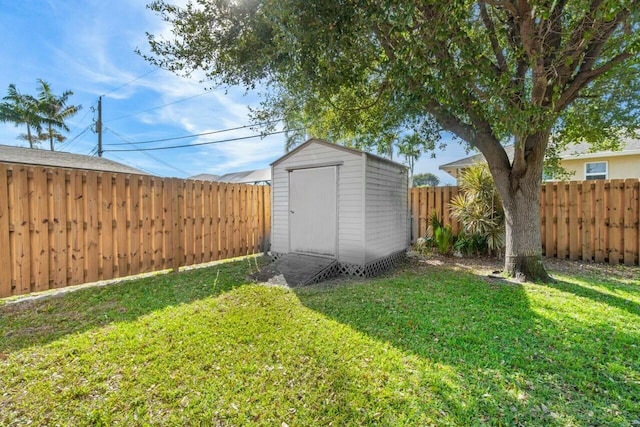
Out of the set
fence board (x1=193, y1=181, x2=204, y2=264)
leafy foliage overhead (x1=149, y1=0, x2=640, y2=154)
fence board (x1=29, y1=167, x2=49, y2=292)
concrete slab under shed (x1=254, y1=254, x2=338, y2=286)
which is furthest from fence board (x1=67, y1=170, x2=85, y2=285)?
concrete slab under shed (x1=254, y1=254, x2=338, y2=286)

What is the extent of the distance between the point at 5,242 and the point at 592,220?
10.9 m

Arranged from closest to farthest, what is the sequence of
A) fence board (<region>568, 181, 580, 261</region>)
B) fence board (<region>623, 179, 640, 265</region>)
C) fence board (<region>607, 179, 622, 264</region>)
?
fence board (<region>623, 179, 640, 265</region>)
fence board (<region>607, 179, 622, 264</region>)
fence board (<region>568, 181, 580, 261</region>)

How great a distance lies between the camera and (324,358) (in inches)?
101

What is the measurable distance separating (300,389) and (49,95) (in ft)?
90.2

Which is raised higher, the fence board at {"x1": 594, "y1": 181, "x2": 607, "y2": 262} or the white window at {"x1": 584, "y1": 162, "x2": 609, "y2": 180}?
the white window at {"x1": 584, "y1": 162, "x2": 609, "y2": 180}

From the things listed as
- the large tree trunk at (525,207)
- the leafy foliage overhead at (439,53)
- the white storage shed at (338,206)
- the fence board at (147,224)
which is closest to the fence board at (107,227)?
the fence board at (147,224)

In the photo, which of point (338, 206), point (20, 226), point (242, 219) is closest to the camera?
point (20, 226)

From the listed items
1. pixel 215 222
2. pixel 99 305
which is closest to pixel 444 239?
pixel 215 222

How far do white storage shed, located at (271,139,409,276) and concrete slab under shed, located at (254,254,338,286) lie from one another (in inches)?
6.8

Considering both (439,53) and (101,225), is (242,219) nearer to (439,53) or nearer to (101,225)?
(101,225)

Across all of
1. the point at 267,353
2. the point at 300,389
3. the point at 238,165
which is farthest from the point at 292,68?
the point at 238,165

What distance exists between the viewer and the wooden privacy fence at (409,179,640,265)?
609 centimetres

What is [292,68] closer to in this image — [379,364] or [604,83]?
[379,364]

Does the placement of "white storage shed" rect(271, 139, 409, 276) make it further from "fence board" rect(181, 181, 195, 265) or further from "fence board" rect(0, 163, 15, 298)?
"fence board" rect(0, 163, 15, 298)
